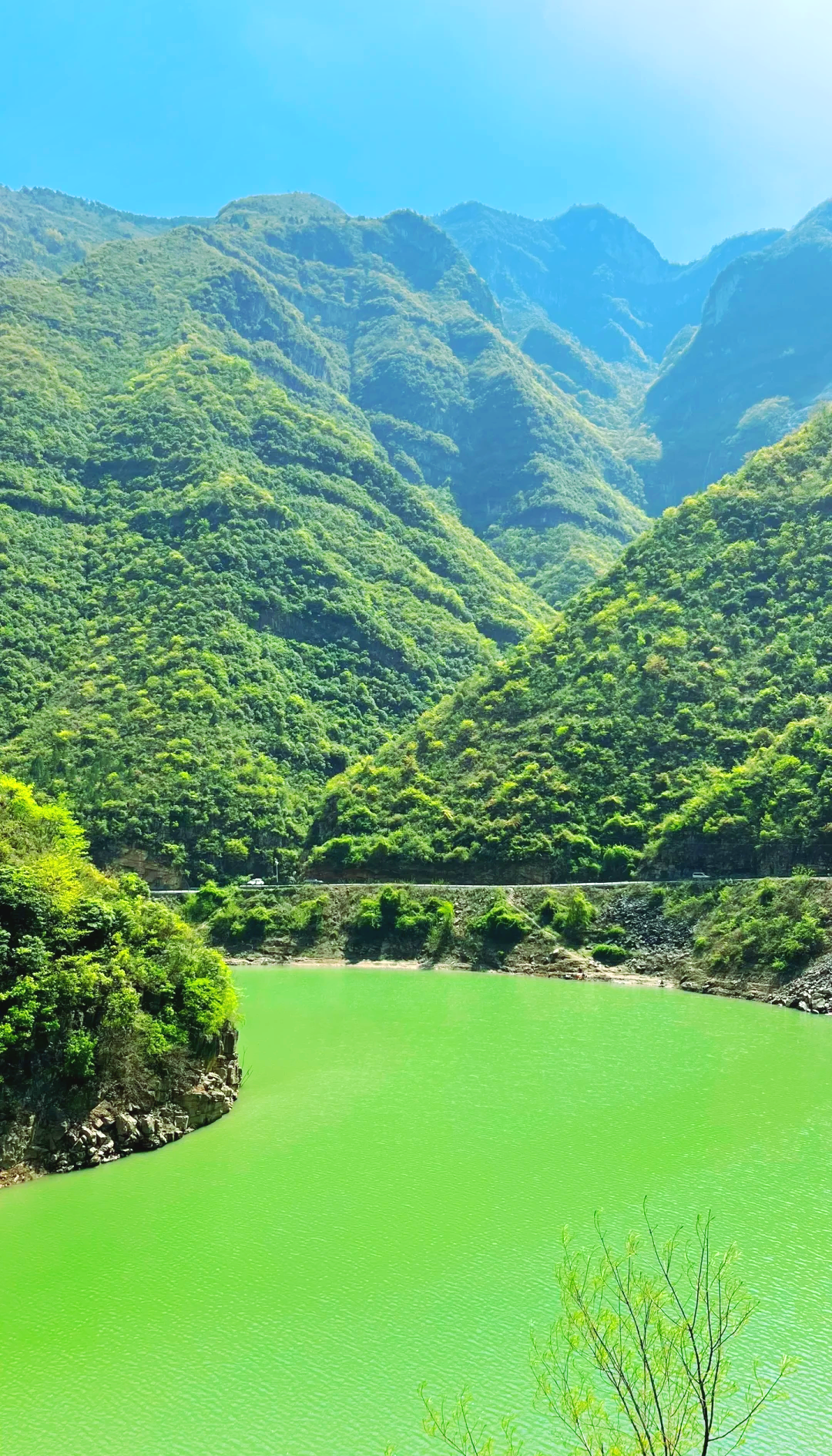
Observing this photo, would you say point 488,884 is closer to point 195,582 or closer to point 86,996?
point 86,996

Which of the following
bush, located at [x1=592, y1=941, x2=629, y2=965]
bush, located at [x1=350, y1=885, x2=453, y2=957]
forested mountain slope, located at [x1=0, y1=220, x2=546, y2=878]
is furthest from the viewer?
forested mountain slope, located at [x1=0, y1=220, x2=546, y2=878]

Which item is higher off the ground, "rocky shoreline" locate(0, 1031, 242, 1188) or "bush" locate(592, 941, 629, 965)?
"bush" locate(592, 941, 629, 965)

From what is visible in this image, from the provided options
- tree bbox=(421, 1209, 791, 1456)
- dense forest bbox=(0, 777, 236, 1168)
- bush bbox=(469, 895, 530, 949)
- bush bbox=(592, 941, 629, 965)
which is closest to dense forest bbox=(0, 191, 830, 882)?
bush bbox=(469, 895, 530, 949)

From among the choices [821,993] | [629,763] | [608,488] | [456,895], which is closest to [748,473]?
[629,763]

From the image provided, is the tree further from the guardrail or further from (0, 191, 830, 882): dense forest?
(0, 191, 830, 882): dense forest

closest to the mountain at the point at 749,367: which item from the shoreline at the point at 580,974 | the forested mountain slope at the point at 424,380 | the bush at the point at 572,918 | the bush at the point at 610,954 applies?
the forested mountain slope at the point at 424,380

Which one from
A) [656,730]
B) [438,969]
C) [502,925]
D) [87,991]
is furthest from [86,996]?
[656,730]

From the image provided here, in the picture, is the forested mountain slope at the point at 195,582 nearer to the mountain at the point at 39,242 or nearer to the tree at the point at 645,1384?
the mountain at the point at 39,242
